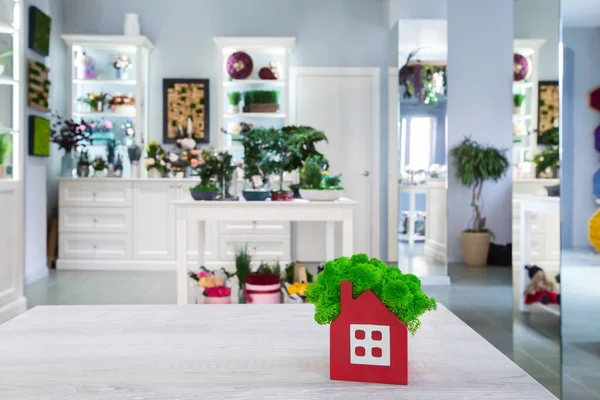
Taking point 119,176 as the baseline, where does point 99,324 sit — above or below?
below

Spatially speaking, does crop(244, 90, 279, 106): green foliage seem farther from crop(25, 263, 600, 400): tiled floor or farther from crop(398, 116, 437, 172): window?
crop(25, 263, 600, 400): tiled floor

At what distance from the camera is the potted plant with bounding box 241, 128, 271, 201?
342 cm

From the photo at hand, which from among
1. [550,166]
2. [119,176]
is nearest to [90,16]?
[119,176]

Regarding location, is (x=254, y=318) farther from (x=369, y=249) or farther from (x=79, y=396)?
(x=369, y=249)

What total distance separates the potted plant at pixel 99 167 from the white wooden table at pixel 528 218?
462 cm

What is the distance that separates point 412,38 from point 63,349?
512 cm

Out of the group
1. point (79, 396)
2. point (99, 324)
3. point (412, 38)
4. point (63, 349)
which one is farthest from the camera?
point (412, 38)

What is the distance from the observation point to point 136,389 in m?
0.82

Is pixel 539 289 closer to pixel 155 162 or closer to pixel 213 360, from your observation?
pixel 213 360

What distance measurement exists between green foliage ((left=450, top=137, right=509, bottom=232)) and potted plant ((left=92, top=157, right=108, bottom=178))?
3676 mm

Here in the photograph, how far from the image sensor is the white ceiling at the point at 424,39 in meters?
5.35

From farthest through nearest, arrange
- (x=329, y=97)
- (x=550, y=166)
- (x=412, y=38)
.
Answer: (x=329, y=97), (x=412, y=38), (x=550, y=166)

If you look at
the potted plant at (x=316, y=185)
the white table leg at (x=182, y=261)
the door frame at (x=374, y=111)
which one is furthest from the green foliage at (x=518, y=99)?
the door frame at (x=374, y=111)

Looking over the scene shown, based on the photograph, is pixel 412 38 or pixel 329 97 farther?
pixel 329 97
